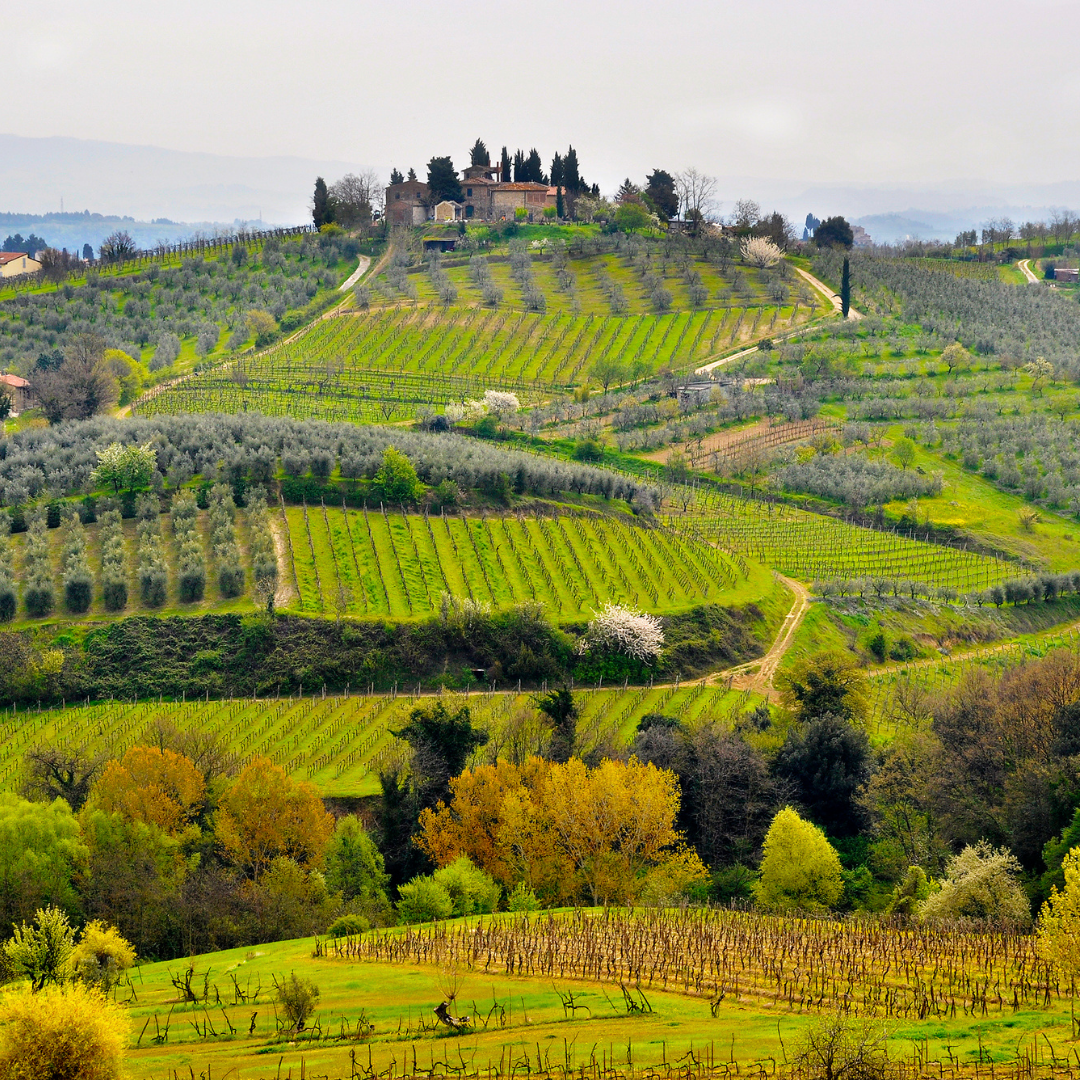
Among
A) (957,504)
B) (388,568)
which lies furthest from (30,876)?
(957,504)

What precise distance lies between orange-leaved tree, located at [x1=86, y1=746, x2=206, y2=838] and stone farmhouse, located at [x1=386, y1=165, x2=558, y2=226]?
131874mm

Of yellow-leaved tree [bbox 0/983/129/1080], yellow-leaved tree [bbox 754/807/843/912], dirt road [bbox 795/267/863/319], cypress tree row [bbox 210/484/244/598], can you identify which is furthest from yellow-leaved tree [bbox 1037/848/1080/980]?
dirt road [bbox 795/267/863/319]

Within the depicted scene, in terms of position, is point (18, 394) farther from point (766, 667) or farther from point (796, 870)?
point (796, 870)

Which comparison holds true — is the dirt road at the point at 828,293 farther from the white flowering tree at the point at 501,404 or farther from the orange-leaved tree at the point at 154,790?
the orange-leaved tree at the point at 154,790

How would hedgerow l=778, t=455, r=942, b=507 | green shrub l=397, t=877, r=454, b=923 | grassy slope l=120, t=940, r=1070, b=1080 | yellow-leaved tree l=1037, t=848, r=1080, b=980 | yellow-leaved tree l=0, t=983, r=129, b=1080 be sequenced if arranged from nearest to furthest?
1. yellow-leaved tree l=0, t=983, r=129, b=1080
2. grassy slope l=120, t=940, r=1070, b=1080
3. yellow-leaved tree l=1037, t=848, r=1080, b=980
4. green shrub l=397, t=877, r=454, b=923
5. hedgerow l=778, t=455, r=942, b=507

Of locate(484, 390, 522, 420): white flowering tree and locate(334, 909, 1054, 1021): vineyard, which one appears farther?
locate(484, 390, 522, 420): white flowering tree

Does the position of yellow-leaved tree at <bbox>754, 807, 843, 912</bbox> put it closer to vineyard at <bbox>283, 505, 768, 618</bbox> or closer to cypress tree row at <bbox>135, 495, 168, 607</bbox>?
vineyard at <bbox>283, 505, 768, 618</bbox>

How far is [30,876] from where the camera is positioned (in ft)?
126

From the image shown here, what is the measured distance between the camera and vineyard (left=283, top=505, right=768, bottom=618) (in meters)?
67.7

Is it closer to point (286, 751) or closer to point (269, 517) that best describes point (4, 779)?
point (286, 751)

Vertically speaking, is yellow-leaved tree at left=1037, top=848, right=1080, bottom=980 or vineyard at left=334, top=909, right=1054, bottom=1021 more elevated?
yellow-leaved tree at left=1037, top=848, right=1080, bottom=980

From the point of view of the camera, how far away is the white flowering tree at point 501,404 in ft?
356

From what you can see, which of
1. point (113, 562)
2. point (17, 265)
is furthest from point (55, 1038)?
point (17, 265)

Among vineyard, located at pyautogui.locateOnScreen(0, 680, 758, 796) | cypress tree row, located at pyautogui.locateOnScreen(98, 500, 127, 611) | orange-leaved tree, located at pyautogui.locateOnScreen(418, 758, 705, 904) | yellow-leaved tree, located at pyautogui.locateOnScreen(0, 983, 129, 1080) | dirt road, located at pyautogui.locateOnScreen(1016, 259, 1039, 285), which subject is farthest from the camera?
dirt road, located at pyautogui.locateOnScreen(1016, 259, 1039, 285)
